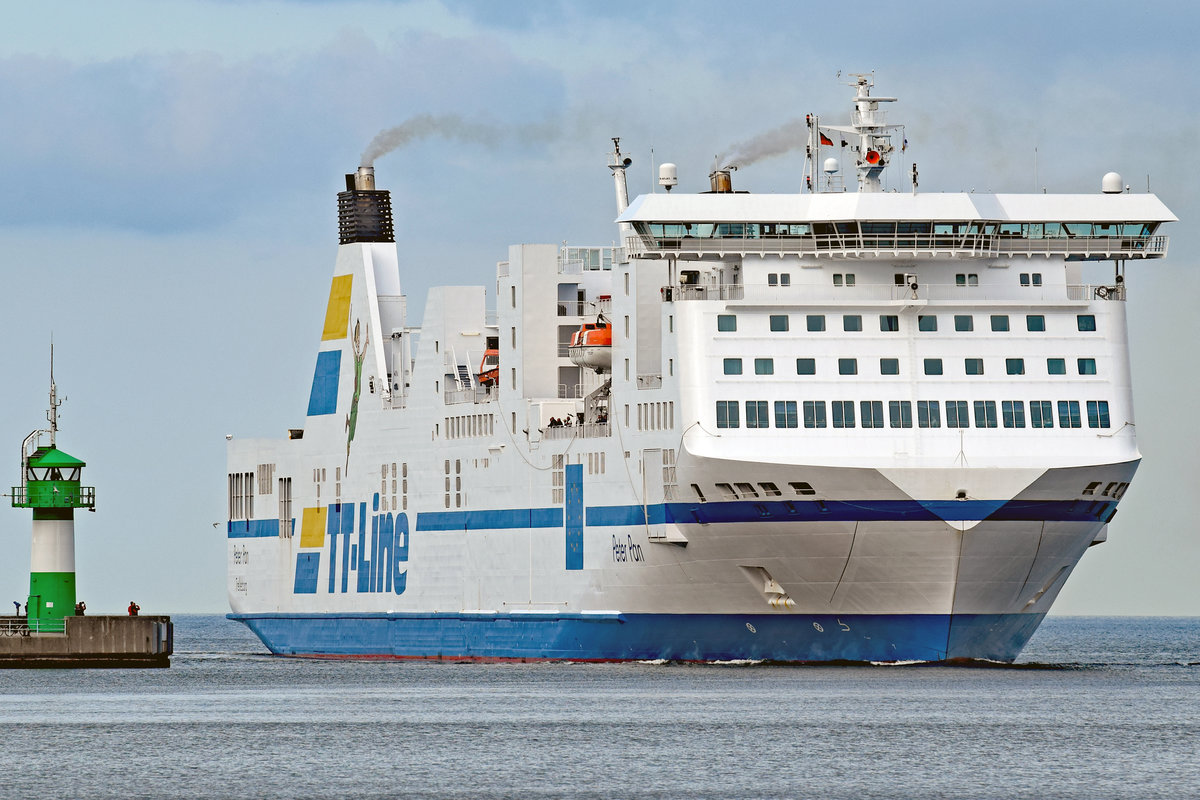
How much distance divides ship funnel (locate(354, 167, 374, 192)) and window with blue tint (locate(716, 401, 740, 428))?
71.7ft

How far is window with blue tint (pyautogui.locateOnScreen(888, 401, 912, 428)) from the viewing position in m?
52.7

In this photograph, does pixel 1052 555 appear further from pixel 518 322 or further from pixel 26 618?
pixel 26 618

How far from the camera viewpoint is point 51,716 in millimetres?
51000

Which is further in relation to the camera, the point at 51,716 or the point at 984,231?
the point at 984,231

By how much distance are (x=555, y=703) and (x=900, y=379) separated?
9599 millimetres

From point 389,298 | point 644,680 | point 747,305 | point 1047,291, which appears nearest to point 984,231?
point 1047,291

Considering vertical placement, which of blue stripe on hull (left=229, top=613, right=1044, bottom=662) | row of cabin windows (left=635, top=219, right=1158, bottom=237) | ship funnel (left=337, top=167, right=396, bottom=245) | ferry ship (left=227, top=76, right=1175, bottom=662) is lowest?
blue stripe on hull (left=229, top=613, right=1044, bottom=662)

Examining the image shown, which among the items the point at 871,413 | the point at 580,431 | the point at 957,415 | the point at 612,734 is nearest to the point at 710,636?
the point at 580,431

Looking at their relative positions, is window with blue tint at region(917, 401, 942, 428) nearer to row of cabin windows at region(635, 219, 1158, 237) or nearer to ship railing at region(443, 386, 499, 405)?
row of cabin windows at region(635, 219, 1158, 237)

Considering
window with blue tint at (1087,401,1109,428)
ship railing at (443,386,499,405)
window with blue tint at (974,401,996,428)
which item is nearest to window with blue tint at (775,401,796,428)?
window with blue tint at (974,401,996,428)

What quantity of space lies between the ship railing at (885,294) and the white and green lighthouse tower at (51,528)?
1477cm

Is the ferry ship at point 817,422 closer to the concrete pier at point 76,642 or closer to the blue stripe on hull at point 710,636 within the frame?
the blue stripe on hull at point 710,636

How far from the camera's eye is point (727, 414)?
53094 mm

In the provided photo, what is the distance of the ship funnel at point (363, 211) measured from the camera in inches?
2808
